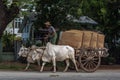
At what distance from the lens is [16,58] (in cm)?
2752

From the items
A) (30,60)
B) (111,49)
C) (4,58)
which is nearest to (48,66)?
(30,60)

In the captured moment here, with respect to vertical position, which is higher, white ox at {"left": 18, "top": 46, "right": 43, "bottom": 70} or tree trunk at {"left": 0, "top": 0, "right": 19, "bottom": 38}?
tree trunk at {"left": 0, "top": 0, "right": 19, "bottom": 38}

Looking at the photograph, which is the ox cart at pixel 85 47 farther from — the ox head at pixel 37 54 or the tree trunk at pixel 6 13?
the tree trunk at pixel 6 13

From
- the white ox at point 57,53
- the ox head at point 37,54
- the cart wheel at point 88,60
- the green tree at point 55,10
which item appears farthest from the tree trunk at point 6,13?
the cart wheel at point 88,60

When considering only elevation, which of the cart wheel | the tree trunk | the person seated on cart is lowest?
the cart wheel

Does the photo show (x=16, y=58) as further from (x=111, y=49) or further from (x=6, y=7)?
(x=111, y=49)

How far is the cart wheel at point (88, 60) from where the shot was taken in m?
22.1

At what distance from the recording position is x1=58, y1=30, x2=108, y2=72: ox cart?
22188mm

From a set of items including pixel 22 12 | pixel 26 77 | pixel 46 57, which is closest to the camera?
pixel 26 77

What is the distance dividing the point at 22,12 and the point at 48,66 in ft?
11.4

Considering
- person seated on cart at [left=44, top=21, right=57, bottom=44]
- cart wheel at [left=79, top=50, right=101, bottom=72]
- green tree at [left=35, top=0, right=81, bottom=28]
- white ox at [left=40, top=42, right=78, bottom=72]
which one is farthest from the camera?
green tree at [left=35, top=0, right=81, bottom=28]

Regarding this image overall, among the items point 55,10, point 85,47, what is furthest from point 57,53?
point 55,10

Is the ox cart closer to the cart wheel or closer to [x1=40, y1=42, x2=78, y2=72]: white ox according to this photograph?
the cart wheel

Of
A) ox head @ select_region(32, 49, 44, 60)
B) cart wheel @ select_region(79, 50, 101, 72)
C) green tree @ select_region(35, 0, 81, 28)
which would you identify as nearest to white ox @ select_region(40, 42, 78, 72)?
ox head @ select_region(32, 49, 44, 60)
